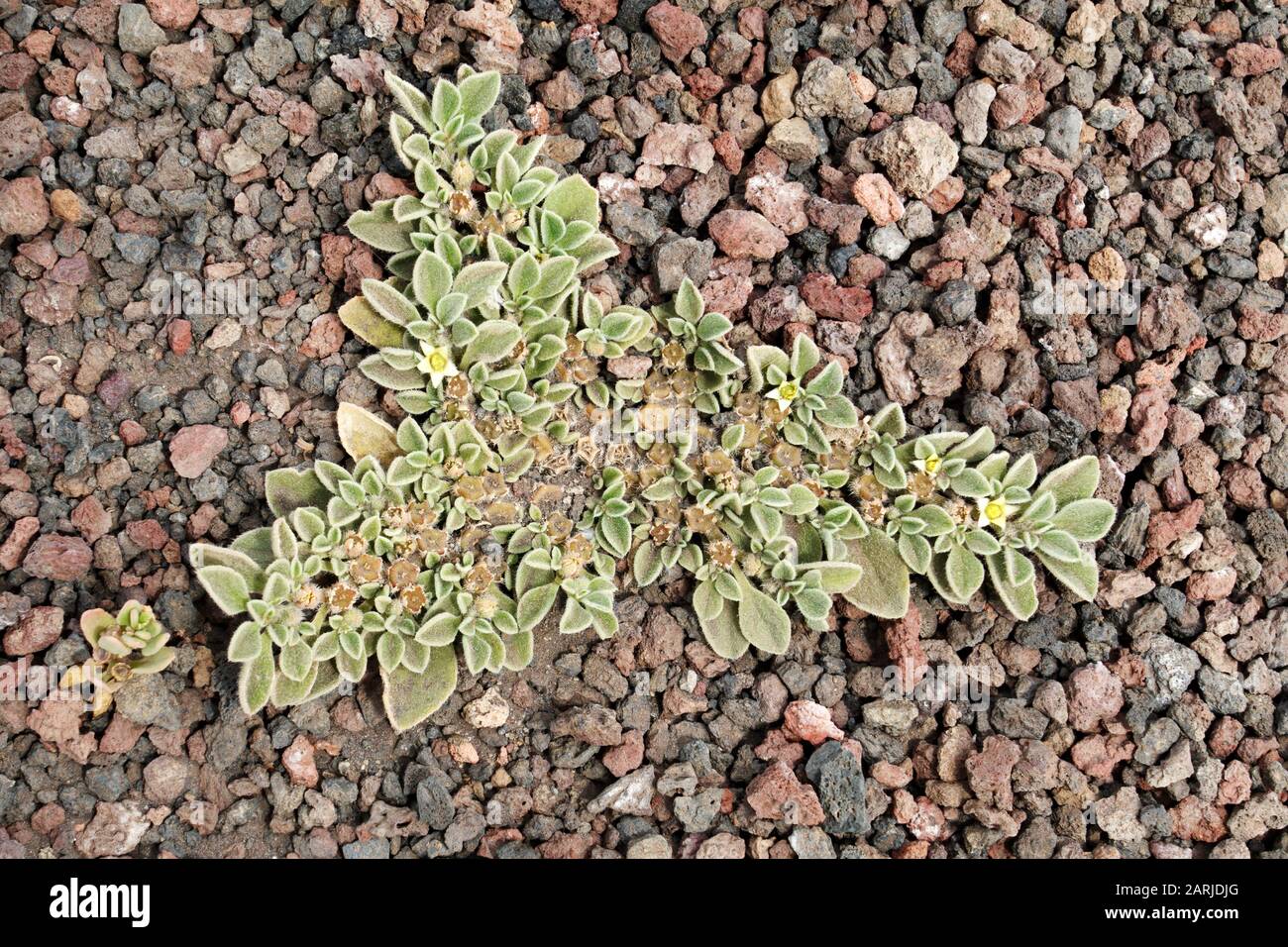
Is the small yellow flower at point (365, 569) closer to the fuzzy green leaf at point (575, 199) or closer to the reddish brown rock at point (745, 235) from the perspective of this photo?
the fuzzy green leaf at point (575, 199)

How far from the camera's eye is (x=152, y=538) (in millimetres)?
3768

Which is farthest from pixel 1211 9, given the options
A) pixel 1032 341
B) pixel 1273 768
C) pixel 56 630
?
pixel 56 630

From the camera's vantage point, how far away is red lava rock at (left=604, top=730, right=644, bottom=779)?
3.73m

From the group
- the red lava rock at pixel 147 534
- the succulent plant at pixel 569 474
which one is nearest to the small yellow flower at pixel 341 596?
the succulent plant at pixel 569 474

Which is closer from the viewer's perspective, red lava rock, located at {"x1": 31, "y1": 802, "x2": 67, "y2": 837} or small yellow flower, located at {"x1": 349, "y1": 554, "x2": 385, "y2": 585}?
red lava rock, located at {"x1": 31, "y1": 802, "x2": 67, "y2": 837}

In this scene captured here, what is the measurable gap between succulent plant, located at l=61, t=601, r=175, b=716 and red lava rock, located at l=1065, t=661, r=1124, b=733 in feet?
9.29

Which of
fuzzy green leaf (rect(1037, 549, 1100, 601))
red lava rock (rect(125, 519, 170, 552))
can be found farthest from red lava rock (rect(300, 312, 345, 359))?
fuzzy green leaf (rect(1037, 549, 1100, 601))

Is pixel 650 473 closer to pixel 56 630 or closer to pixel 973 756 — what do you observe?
pixel 973 756

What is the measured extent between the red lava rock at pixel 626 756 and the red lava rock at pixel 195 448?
161 centimetres

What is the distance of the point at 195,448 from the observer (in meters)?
3.85

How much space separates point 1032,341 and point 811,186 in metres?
0.95

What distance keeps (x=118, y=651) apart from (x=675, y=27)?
2.76 metres

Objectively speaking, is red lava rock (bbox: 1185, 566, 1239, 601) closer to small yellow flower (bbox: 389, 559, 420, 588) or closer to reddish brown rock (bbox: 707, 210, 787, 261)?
reddish brown rock (bbox: 707, 210, 787, 261)

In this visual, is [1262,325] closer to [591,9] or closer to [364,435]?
[591,9]
